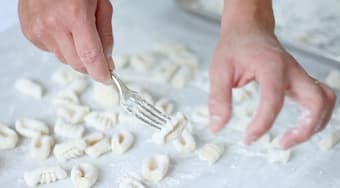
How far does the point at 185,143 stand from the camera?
1118 mm

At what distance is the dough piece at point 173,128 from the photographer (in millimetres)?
1049

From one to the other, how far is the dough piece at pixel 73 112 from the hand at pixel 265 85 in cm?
37

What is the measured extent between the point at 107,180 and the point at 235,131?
0.79 ft

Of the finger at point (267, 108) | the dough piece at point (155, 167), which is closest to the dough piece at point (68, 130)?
the dough piece at point (155, 167)

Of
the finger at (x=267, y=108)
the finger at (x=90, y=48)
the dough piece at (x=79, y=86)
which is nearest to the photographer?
the finger at (x=267, y=108)

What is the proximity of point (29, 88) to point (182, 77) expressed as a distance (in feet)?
0.96

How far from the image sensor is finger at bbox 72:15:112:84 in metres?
0.90

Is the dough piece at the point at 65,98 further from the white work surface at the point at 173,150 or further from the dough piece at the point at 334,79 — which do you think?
the dough piece at the point at 334,79

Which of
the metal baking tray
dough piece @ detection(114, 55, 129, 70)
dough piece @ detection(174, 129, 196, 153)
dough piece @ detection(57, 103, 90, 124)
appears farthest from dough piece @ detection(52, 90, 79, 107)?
the metal baking tray

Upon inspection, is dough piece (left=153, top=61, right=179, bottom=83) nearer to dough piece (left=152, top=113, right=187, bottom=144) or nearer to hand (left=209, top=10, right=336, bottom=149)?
dough piece (left=152, top=113, right=187, bottom=144)

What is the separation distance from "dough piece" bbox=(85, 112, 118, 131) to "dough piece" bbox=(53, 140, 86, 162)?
64 millimetres

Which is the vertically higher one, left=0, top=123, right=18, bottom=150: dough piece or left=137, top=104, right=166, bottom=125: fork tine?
left=137, top=104, right=166, bottom=125: fork tine

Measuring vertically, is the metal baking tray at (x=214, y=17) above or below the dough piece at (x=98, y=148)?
above

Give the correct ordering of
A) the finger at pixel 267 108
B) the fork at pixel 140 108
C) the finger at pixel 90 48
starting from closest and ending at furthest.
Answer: the finger at pixel 267 108, the finger at pixel 90 48, the fork at pixel 140 108
